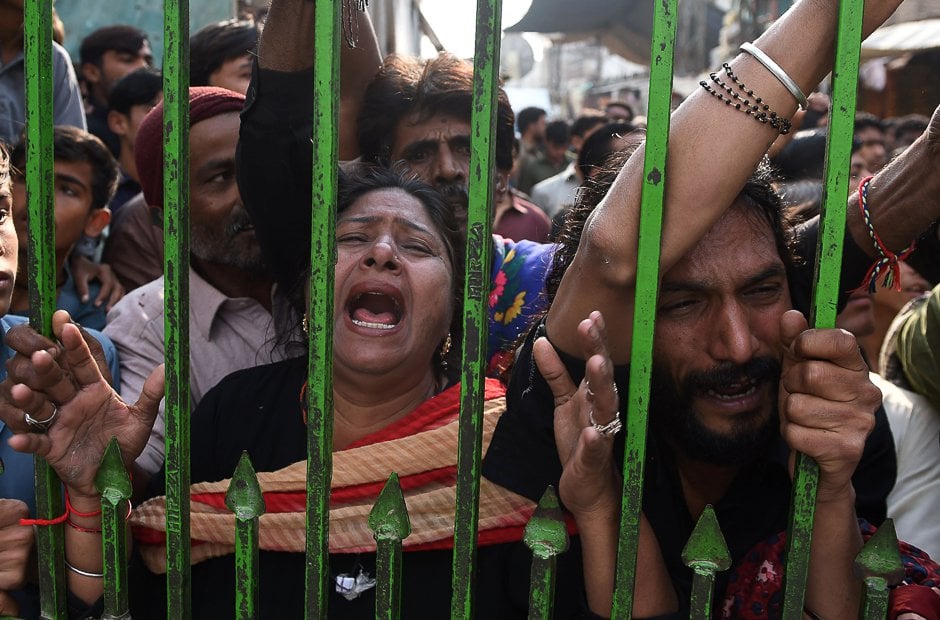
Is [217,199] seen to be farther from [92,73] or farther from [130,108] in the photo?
[92,73]

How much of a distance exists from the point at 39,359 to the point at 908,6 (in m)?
Result: 10.8

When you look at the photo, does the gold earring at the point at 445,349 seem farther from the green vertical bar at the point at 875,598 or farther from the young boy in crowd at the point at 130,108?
the young boy in crowd at the point at 130,108

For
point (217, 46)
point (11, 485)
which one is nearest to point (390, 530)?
point (11, 485)

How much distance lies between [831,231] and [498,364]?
1.19 m

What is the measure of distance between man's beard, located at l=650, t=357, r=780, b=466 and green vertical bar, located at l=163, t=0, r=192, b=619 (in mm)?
874

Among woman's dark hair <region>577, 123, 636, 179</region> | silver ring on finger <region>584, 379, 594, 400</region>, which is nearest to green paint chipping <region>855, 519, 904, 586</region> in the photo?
silver ring on finger <region>584, 379, 594, 400</region>

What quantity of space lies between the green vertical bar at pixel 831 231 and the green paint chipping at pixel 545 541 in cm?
30

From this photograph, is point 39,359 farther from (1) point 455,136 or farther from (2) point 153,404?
(1) point 455,136

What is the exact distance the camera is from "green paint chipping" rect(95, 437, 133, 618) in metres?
1.37

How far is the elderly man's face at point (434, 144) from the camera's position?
8.84 feet

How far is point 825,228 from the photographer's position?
114cm

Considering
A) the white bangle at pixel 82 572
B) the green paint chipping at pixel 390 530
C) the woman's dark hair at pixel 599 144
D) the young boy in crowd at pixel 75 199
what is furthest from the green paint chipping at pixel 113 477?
the woman's dark hair at pixel 599 144

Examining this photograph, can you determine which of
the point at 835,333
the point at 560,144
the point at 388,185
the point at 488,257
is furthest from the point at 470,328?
the point at 560,144

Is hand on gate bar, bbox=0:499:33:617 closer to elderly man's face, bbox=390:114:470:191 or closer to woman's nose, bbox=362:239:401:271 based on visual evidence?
woman's nose, bbox=362:239:401:271
